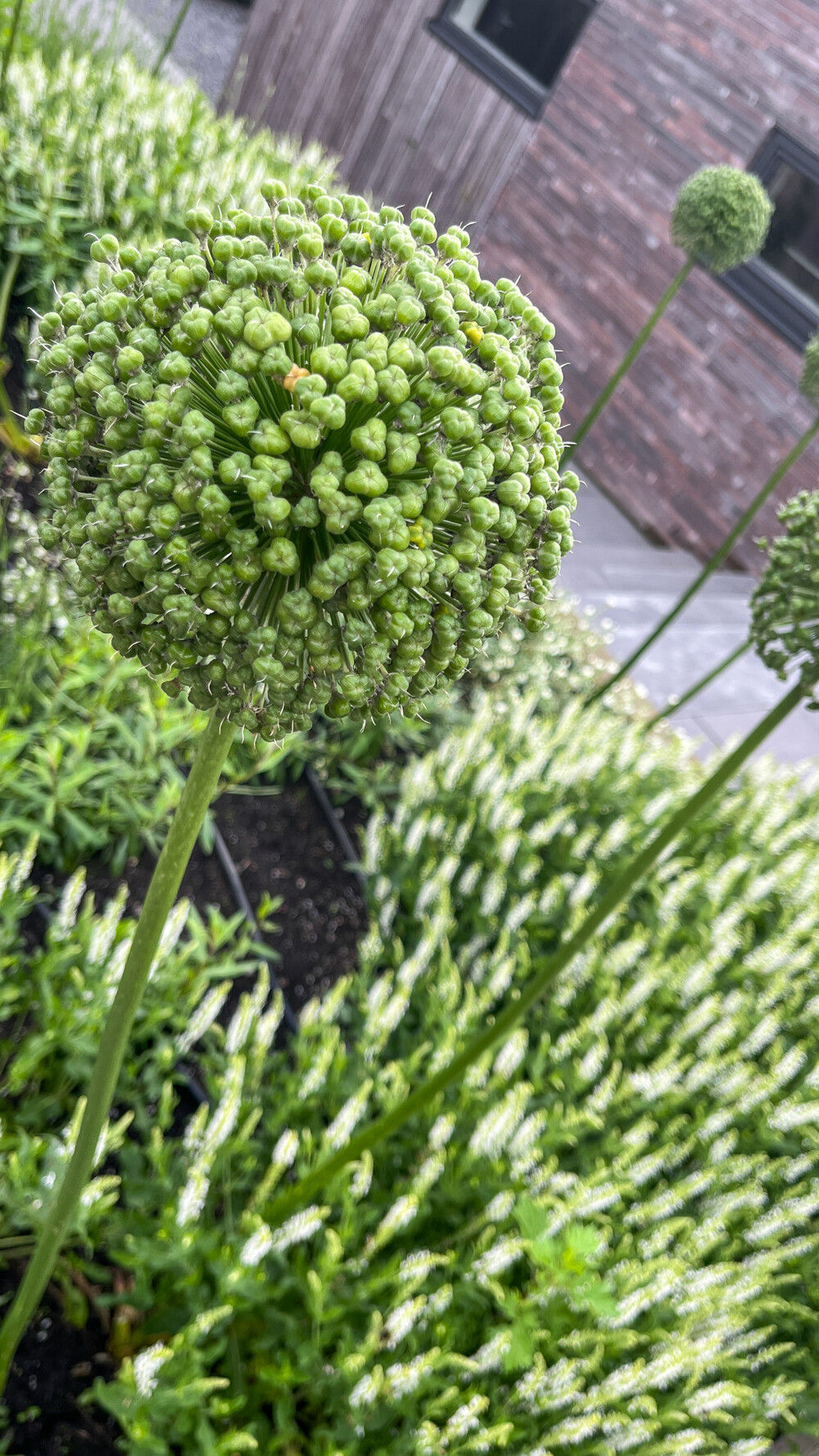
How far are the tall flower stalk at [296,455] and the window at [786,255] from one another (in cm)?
642

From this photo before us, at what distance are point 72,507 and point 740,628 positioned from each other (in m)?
6.86

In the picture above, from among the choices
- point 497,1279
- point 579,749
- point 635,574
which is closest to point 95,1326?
point 497,1279

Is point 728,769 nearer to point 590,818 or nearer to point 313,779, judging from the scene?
point 590,818

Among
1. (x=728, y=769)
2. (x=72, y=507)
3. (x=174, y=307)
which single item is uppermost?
(x=174, y=307)

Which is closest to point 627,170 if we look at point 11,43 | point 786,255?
point 786,255

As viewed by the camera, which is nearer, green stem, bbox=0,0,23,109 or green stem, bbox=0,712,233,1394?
green stem, bbox=0,712,233,1394

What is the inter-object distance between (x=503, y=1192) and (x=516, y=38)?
8622 mm

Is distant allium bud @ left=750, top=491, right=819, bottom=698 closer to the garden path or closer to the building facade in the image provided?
the garden path

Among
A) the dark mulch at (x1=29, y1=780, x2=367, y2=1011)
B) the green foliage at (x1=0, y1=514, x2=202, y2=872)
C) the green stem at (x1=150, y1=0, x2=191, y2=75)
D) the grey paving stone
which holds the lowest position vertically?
the dark mulch at (x1=29, y1=780, x2=367, y2=1011)

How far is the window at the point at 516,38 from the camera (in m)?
7.44

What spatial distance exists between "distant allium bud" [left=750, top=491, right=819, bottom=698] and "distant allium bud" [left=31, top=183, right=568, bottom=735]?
90 centimetres

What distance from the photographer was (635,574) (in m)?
6.87

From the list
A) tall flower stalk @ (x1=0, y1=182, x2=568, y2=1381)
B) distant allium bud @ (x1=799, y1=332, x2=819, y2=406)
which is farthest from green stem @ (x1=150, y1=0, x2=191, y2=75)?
tall flower stalk @ (x1=0, y1=182, x2=568, y2=1381)

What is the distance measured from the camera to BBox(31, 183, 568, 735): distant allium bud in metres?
0.99
